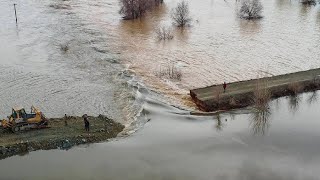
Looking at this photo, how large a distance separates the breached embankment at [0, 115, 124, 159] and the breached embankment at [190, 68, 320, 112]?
871 centimetres

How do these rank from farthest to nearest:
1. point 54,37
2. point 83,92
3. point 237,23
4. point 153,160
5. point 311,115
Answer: point 237,23
point 54,37
point 83,92
point 311,115
point 153,160

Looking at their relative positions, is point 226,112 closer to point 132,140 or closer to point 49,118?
point 132,140

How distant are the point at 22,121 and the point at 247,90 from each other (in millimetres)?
19659

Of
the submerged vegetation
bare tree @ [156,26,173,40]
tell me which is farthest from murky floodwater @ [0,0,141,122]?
bare tree @ [156,26,173,40]

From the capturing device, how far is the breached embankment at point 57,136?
94.7 ft

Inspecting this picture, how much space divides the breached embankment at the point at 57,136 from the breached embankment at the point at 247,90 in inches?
343

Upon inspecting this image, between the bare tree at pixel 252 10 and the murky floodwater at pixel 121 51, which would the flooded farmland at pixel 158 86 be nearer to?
the murky floodwater at pixel 121 51

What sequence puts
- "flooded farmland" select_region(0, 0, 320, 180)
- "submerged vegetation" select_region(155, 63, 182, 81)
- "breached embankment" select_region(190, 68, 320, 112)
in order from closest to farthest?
"flooded farmland" select_region(0, 0, 320, 180), "breached embankment" select_region(190, 68, 320, 112), "submerged vegetation" select_region(155, 63, 182, 81)

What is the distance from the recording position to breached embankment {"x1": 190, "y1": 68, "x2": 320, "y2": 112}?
122 feet

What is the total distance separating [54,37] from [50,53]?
7.29 metres

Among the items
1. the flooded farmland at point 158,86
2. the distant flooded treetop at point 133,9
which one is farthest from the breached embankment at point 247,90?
the distant flooded treetop at point 133,9

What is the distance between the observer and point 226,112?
3647 cm

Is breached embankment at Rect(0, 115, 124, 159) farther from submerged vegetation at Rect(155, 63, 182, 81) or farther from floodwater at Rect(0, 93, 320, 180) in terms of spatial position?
submerged vegetation at Rect(155, 63, 182, 81)

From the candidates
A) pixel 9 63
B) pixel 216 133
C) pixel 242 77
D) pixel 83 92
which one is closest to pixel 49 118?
pixel 83 92
